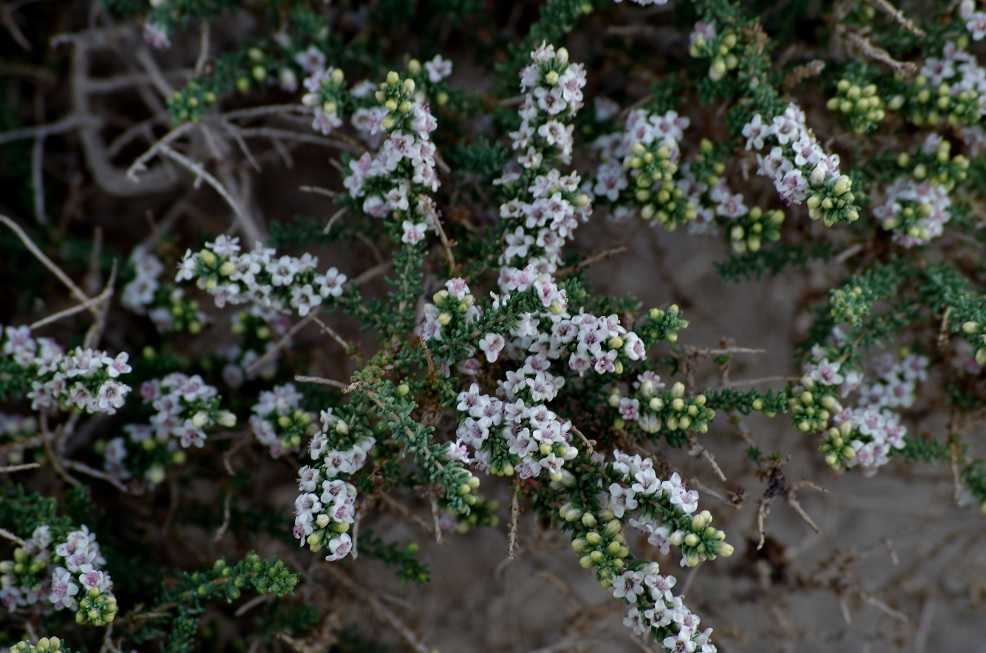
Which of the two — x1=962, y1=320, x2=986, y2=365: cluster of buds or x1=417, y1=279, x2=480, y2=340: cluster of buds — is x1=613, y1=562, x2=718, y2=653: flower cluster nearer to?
x1=417, y1=279, x2=480, y2=340: cluster of buds

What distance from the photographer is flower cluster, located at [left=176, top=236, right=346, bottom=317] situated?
3330mm

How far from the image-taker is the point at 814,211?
322cm

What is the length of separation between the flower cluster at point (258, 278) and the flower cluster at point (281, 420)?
432 millimetres

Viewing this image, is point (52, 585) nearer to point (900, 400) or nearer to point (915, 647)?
point (900, 400)

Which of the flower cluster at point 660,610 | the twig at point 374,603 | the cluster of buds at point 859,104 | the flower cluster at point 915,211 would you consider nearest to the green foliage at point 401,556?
the twig at point 374,603

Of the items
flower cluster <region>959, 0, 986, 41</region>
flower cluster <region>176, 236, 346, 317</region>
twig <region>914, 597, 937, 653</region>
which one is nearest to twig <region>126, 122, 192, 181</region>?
flower cluster <region>176, 236, 346, 317</region>

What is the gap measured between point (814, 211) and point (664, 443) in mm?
1168

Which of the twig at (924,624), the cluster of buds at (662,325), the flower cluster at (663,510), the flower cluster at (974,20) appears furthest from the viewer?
the twig at (924,624)

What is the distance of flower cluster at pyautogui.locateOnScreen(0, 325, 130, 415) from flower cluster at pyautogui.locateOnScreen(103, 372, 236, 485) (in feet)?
0.93

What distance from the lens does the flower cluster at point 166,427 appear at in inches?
143

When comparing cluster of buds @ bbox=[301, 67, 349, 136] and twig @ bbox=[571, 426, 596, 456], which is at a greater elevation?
cluster of buds @ bbox=[301, 67, 349, 136]

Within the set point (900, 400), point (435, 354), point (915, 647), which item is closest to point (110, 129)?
Answer: point (435, 354)

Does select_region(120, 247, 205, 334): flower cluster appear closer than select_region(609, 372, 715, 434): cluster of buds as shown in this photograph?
No

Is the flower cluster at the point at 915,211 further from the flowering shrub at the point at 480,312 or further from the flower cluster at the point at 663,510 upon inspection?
the flower cluster at the point at 663,510
